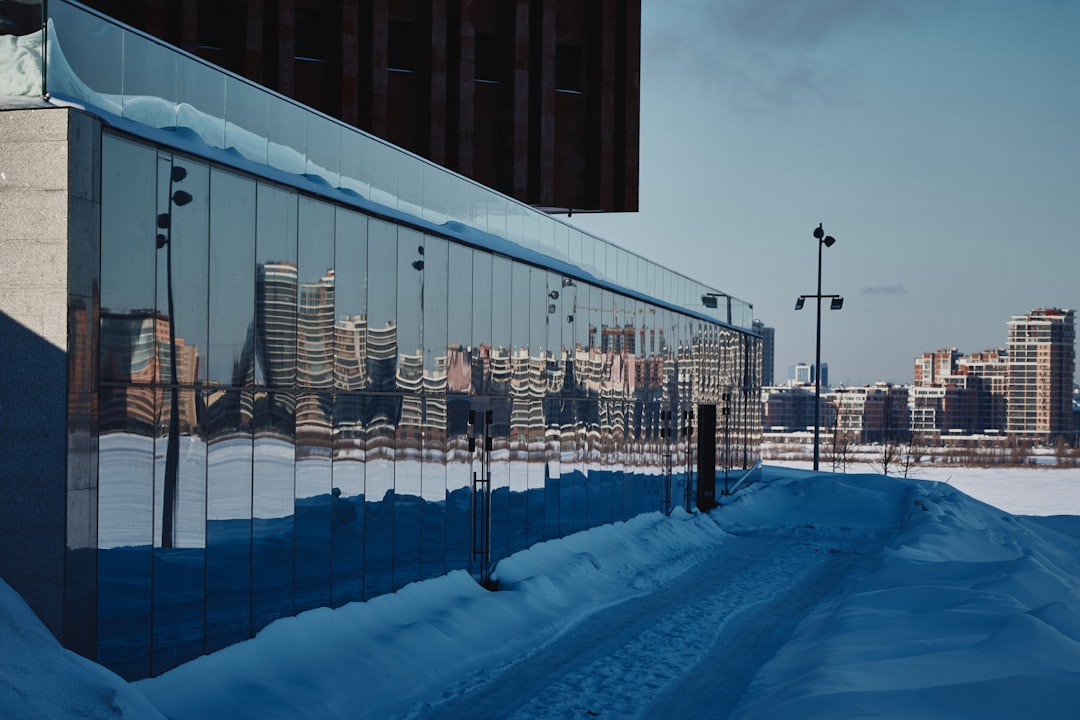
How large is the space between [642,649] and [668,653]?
0.35 meters

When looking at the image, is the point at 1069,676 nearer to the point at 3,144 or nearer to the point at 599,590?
the point at 599,590

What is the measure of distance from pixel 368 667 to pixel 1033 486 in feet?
152

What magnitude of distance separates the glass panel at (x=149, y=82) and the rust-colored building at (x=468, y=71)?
18.0 metres

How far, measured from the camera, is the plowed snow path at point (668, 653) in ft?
35.9

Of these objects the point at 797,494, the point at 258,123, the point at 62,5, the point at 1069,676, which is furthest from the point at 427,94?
the point at 1069,676

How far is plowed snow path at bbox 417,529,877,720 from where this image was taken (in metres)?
10.9

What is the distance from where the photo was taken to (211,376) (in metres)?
10.7

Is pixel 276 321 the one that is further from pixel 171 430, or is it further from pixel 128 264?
pixel 128 264

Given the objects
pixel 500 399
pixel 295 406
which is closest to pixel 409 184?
pixel 295 406

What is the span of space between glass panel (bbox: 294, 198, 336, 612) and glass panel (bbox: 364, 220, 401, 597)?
0.90m

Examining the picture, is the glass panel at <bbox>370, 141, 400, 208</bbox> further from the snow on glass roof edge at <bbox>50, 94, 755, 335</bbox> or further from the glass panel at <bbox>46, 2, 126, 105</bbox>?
the glass panel at <bbox>46, 2, 126, 105</bbox>

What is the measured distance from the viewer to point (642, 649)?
13523 millimetres

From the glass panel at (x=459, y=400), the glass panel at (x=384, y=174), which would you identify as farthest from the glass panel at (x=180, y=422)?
the glass panel at (x=459, y=400)

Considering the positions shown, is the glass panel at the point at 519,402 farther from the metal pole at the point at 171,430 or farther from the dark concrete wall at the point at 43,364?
the dark concrete wall at the point at 43,364
